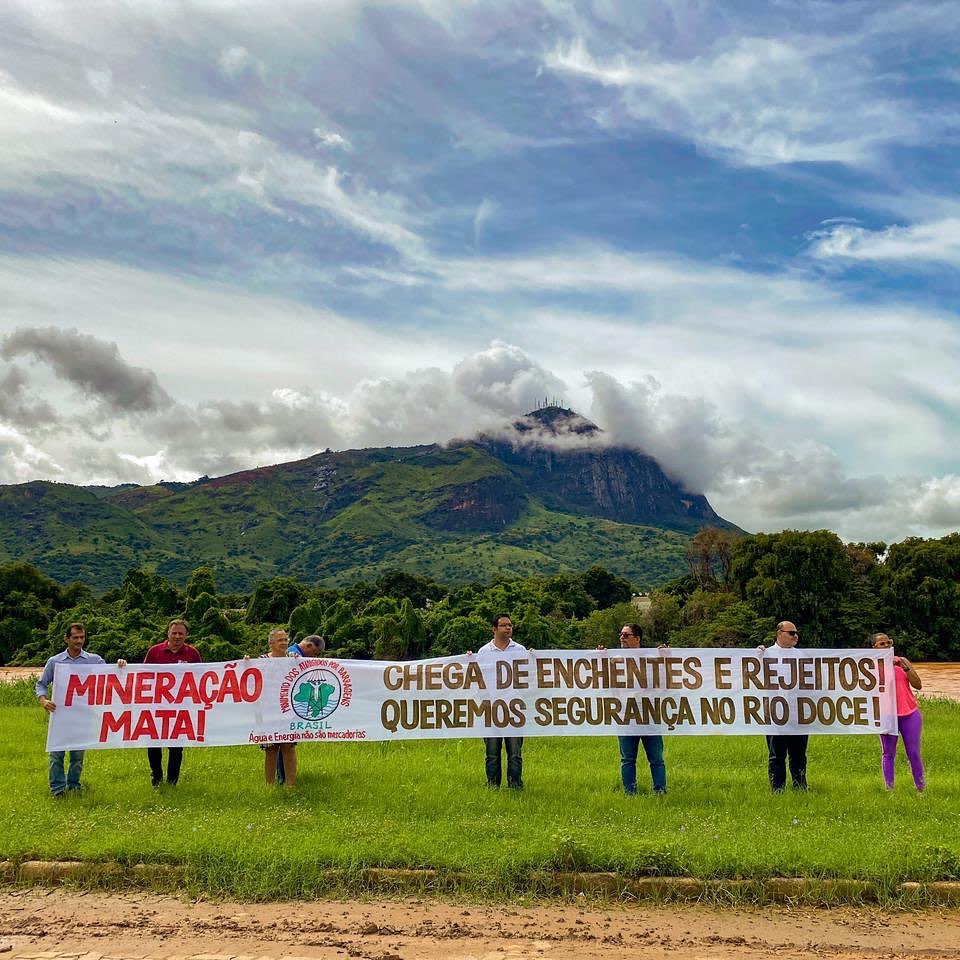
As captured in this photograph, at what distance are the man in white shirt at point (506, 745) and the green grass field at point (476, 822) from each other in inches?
11.7

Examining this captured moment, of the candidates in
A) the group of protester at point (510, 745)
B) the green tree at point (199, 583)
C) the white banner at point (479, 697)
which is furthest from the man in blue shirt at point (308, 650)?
the green tree at point (199, 583)

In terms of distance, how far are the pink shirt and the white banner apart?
0.28 m

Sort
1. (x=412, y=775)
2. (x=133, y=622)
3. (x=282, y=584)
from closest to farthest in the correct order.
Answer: (x=412, y=775), (x=133, y=622), (x=282, y=584)

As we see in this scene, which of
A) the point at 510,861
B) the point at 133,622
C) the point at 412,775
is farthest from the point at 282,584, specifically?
the point at 510,861

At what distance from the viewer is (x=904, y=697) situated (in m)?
10.4

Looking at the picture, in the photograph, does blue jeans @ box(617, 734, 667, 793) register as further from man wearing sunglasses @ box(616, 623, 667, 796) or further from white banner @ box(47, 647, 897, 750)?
white banner @ box(47, 647, 897, 750)

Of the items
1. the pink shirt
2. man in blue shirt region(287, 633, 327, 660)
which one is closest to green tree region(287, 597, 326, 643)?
man in blue shirt region(287, 633, 327, 660)

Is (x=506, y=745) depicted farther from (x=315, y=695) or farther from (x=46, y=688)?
(x=46, y=688)

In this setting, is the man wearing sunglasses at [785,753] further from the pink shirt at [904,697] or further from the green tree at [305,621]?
the green tree at [305,621]

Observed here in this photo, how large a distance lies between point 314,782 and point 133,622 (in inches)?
1922

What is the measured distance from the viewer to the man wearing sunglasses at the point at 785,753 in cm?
1059

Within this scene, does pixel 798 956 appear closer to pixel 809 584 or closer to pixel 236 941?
pixel 236 941

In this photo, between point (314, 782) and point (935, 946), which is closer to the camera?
point (935, 946)

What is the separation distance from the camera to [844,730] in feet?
35.7
